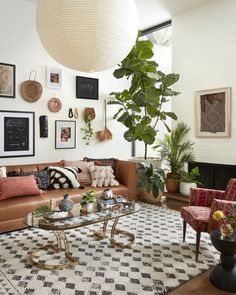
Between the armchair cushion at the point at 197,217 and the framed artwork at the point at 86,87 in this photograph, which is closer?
the armchair cushion at the point at 197,217

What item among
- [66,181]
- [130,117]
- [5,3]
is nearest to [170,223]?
[66,181]

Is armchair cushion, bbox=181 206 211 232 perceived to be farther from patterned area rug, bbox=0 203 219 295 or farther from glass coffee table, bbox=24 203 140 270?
glass coffee table, bbox=24 203 140 270

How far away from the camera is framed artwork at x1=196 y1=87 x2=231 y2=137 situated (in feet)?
16.4

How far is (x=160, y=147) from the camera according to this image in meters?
5.88

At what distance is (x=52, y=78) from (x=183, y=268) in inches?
149

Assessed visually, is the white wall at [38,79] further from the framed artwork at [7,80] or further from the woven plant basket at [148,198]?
the woven plant basket at [148,198]

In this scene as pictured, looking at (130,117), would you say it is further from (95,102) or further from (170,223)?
(170,223)

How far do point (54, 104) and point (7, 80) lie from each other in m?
0.88

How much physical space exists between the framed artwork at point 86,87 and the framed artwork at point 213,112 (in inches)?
77.5

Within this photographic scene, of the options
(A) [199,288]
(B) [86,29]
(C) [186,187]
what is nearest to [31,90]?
(B) [86,29]

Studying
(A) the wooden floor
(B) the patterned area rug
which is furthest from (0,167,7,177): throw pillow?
(A) the wooden floor

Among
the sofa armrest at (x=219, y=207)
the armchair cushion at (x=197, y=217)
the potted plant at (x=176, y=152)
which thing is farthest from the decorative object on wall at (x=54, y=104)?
the sofa armrest at (x=219, y=207)

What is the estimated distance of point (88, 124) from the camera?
5.57 m

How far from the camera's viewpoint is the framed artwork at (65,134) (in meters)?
5.21
